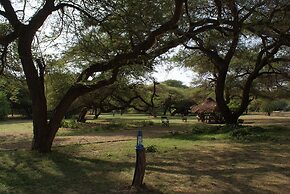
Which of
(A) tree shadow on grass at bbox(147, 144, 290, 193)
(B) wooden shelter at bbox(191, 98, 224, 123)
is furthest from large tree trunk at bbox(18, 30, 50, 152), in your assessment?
(B) wooden shelter at bbox(191, 98, 224, 123)

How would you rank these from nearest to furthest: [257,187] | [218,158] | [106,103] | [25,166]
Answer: [257,187] → [25,166] → [218,158] → [106,103]

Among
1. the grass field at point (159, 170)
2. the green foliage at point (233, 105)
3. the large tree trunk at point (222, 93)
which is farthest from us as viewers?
the green foliage at point (233, 105)

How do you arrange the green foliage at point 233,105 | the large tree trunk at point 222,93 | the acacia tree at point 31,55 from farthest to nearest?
A: the green foliage at point 233,105 < the large tree trunk at point 222,93 < the acacia tree at point 31,55

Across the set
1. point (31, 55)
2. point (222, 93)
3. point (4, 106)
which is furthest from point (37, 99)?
point (4, 106)

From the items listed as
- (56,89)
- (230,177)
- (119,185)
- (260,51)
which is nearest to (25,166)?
(119,185)

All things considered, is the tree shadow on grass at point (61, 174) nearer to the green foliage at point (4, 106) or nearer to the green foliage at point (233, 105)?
the green foliage at point (233, 105)

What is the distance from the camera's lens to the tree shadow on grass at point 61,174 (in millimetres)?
7621

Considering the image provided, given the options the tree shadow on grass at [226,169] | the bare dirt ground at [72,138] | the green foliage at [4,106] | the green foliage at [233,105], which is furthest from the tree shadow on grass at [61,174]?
the green foliage at [4,106]

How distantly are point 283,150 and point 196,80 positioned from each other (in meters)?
24.9

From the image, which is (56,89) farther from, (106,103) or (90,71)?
(90,71)

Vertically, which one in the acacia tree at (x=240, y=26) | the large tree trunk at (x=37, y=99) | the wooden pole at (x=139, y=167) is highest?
the acacia tree at (x=240, y=26)

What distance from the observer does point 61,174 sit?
9172mm

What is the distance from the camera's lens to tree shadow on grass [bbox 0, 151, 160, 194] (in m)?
7.62

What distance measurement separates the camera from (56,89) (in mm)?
29422
